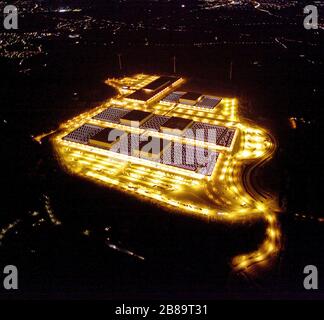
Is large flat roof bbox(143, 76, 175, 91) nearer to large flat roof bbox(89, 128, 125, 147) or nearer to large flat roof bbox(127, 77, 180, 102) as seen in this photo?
large flat roof bbox(127, 77, 180, 102)

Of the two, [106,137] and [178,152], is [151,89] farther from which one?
[178,152]

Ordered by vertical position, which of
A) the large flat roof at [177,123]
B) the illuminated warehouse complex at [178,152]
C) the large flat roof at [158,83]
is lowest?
the illuminated warehouse complex at [178,152]

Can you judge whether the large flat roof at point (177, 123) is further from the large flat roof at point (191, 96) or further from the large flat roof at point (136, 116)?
the large flat roof at point (191, 96)

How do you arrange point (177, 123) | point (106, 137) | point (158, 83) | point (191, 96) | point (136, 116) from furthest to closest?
point (158, 83), point (191, 96), point (136, 116), point (177, 123), point (106, 137)

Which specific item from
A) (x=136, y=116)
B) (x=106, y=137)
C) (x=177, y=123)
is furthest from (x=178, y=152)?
(x=136, y=116)

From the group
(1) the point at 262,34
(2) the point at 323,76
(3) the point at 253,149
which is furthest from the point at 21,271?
(1) the point at 262,34

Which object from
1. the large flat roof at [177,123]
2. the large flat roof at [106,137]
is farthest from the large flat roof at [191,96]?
the large flat roof at [106,137]

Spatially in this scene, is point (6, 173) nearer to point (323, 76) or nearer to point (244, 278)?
point (244, 278)

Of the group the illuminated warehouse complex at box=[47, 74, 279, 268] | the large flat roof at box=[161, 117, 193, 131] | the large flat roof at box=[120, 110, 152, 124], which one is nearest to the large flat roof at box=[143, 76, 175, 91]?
the illuminated warehouse complex at box=[47, 74, 279, 268]
